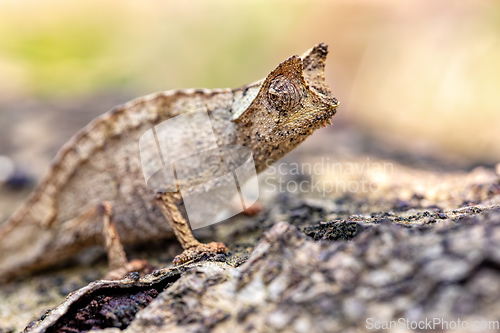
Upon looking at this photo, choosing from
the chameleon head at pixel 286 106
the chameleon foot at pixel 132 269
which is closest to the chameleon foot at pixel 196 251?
the chameleon foot at pixel 132 269

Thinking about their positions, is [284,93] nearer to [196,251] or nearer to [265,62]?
[196,251]

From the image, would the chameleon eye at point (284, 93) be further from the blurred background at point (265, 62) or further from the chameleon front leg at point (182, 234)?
the blurred background at point (265, 62)

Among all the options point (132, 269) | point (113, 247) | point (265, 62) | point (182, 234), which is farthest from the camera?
point (265, 62)

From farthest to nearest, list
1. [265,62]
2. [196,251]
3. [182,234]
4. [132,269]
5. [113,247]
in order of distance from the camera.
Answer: [265,62]
[113,247]
[132,269]
[182,234]
[196,251]

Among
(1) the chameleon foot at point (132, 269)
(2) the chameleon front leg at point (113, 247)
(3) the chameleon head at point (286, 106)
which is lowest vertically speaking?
(1) the chameleon foot at point (132, 269)

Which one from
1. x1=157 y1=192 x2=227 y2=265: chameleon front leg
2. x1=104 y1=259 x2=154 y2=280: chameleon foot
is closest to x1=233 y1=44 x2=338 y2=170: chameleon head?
x1=157 y1=192 x2=227 y2=265: chameleon front leg

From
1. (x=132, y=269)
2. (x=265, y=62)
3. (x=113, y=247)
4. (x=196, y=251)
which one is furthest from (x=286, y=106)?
(x=265, y=62)

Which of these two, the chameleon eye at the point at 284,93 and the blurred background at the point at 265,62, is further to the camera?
the blurred background at the point at 265,62
